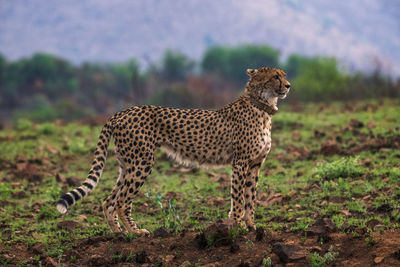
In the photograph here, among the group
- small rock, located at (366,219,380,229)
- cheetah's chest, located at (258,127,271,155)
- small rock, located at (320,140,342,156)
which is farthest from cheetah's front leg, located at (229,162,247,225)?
small rock, located at (320,140,342,156)

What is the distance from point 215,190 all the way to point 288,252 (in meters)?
3.93

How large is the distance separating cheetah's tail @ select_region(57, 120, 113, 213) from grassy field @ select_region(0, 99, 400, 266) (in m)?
0.60

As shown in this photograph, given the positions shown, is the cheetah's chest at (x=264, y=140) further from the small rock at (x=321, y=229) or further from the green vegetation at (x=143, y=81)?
the green vegetation at (x=143, y=81)

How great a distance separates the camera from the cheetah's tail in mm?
5156

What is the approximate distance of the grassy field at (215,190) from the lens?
6.15m

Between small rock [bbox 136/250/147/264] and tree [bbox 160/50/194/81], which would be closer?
small rock [bbox 136/250/147/264]

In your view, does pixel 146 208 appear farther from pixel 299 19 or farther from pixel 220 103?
pixel 299 19

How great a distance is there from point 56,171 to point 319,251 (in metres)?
6.75

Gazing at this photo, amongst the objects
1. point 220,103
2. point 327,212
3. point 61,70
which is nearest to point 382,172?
point 327,212

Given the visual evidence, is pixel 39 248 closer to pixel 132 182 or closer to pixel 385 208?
pixel 132 182

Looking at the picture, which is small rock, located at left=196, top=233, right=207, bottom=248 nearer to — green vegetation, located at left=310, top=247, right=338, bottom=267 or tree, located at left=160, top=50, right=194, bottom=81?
green vegetation, located at left=310, top=247, right=338, bottom=267

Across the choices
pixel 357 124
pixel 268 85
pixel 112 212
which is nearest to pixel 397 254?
pixel 268 85

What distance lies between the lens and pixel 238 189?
607 cm

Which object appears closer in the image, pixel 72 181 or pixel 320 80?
Result: pixel 72 181
